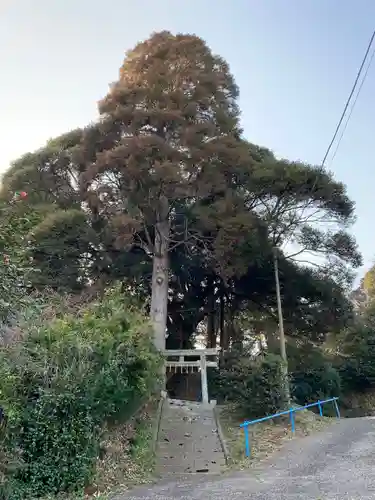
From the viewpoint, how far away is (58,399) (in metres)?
6.32

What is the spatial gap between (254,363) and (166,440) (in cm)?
305

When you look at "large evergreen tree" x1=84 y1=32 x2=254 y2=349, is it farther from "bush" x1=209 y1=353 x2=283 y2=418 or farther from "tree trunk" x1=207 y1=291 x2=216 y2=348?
"tree trunk" x1=207 y1=291 x2=216 y2=348

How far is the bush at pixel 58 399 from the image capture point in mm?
6043

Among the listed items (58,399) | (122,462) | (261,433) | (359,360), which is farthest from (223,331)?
(58,399)

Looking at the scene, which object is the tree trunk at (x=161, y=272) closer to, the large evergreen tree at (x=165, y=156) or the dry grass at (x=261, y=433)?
the large evergreen tree at (x=165, y=156)

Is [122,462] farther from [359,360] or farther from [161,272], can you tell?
[359,360]

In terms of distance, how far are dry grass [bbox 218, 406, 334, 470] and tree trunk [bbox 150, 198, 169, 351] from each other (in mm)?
3643

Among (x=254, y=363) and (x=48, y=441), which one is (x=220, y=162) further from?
(x=48, y=441)

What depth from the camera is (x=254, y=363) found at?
37.9 ft

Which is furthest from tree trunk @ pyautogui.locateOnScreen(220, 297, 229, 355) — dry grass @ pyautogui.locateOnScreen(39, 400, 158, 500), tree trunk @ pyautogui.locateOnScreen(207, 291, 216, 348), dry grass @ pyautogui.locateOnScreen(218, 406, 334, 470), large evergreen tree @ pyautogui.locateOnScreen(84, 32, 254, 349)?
dry grass @ pyautogui.locateOnScreen(39, 400, 158, 500)

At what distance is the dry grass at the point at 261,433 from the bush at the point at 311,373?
6.12 meters

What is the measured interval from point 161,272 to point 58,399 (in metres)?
8.91

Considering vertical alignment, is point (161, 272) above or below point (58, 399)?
above

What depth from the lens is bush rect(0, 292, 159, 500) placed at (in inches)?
238
